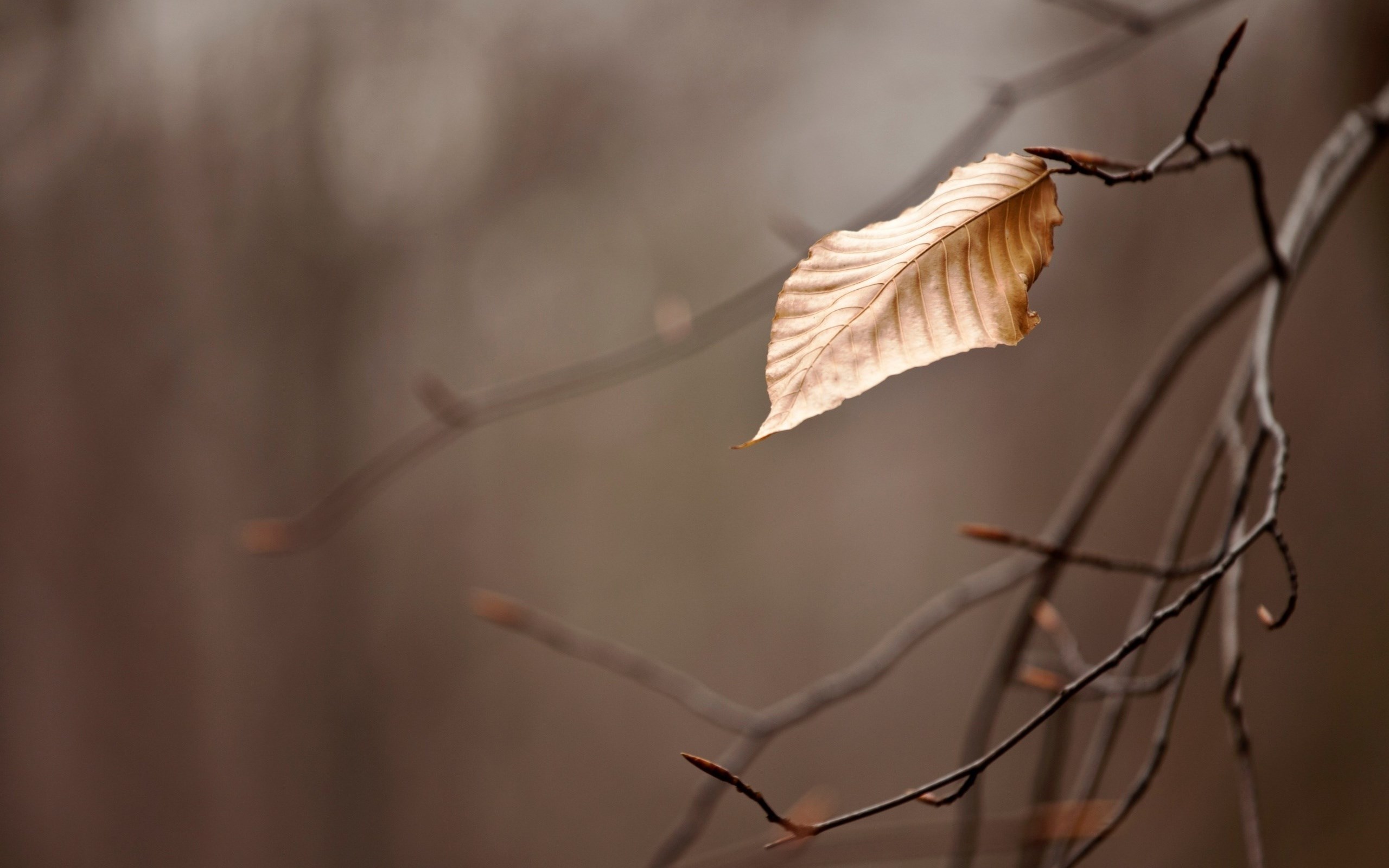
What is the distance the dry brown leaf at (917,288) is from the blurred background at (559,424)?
0.75 m

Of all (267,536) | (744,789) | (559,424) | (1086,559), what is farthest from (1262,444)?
(559,424)

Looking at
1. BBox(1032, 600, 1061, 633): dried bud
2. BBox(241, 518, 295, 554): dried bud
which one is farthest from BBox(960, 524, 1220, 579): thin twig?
BBox(241, 518, 295, 554): dried bud

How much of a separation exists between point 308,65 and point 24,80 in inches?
11.9

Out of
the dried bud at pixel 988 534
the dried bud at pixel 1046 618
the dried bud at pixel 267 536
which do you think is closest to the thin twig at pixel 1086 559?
the dried bud at pixel 988 534

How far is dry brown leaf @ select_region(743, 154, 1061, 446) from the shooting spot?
0.44ft

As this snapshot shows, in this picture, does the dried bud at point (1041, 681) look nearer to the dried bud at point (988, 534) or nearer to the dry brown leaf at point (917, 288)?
the dried bud at point (988, 534)

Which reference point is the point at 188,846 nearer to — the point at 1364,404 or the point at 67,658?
the point at 67,658

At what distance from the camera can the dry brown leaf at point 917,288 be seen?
0.14m

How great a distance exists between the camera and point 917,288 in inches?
5.6

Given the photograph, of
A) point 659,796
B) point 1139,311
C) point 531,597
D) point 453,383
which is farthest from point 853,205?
point 659,796

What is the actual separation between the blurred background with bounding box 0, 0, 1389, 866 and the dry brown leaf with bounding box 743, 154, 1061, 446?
754 mm

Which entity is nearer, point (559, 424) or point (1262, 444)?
point (1262, 444)

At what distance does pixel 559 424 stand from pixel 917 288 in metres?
1.07

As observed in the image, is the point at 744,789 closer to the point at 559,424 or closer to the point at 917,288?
the point at 917,288
